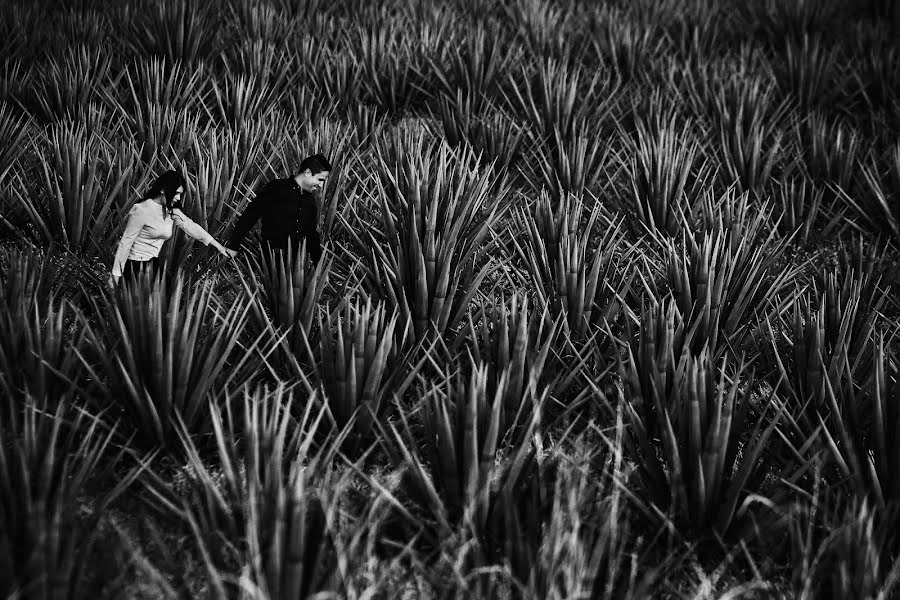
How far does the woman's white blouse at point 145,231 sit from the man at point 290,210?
0.85ft

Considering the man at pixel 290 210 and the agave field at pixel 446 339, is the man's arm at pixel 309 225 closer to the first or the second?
the man at pixel 290 210

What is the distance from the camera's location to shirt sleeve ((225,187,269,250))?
3088 mm

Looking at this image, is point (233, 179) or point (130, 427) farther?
Answer: point (233, 179)

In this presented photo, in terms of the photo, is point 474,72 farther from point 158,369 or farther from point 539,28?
point 158,369

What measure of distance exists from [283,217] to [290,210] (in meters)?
0.04

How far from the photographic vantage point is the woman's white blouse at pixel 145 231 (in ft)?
9.02

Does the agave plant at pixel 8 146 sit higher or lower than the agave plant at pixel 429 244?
higher

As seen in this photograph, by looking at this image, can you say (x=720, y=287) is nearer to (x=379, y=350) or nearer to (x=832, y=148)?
(x=379, y=350)

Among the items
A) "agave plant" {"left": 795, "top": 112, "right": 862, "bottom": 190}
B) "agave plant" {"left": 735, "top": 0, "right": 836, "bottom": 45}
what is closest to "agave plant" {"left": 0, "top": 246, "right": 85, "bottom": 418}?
"agave plant" {"left": 795, "top": 112, "right": 862, "bottom": 190}

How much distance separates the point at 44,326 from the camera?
2672 millimetres

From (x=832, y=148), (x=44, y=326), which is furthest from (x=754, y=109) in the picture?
(x=44, y=326)

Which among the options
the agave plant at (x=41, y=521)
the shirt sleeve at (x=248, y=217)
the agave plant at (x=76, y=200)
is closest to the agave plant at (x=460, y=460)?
the agave plant at (x=41, y=521)

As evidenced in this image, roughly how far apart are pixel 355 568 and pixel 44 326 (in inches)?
62.8

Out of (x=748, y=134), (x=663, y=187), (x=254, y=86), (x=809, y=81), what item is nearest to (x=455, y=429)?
(x=663, y=187)
